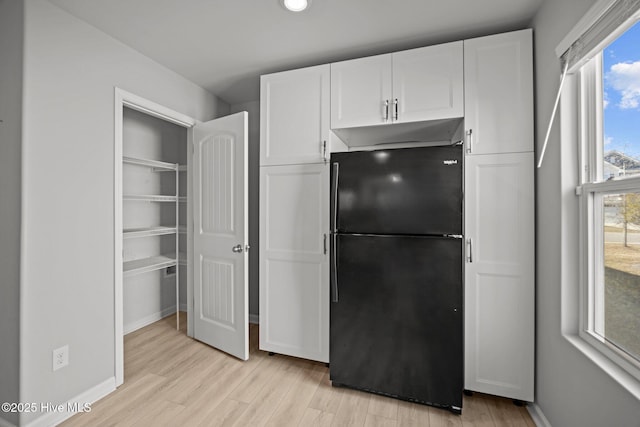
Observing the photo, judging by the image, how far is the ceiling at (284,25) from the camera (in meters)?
1.67

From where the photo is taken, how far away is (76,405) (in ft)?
5.65

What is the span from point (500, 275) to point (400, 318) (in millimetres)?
682

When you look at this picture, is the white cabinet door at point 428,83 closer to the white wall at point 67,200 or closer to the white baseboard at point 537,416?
the white baseboard at point 537,416

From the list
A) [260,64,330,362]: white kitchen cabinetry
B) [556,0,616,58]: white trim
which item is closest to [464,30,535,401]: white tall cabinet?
[556,0,616,58]: white trim

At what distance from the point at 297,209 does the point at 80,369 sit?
1.71 metres

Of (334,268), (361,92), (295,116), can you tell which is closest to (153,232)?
(295,116)

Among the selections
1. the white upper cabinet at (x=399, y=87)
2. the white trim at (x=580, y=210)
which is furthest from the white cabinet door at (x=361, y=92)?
the white trim at (x=580, y=210)

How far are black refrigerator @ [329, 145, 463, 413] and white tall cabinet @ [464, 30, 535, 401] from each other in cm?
22

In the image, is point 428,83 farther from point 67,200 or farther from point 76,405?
point 76,405

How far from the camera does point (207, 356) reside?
2.40 m

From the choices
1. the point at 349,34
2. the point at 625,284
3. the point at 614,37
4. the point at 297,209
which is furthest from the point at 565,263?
the point at 349,34

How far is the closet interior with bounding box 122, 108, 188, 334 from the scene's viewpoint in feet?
9.29

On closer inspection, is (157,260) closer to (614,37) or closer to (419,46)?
(419,46)

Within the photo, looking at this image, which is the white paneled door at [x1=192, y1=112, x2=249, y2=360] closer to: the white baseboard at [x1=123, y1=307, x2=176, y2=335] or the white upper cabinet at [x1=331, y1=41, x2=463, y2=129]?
the white baseboard at [x1=123, y1=307, x2=176, y2=335]
